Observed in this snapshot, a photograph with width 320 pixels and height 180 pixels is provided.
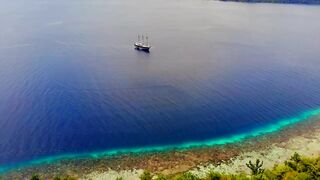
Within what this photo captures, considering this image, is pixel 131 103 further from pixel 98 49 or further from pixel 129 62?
pixel 98 49

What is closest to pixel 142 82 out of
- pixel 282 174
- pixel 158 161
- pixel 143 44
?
pixel 158 161

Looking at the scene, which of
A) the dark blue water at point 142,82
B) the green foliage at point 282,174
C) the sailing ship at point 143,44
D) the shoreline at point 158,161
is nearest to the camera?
the green foliage at point 282,174

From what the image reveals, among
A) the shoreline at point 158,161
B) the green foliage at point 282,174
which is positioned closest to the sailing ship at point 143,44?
the shoreline at point 158,161

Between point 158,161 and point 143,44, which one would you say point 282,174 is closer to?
point 158,161

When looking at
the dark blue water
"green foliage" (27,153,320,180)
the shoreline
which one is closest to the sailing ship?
the dark blue water

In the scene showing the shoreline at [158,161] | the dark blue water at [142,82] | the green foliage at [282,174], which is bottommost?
the green foliage at [282,174]

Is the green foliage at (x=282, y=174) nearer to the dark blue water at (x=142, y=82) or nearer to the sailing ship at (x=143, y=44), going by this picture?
the dark blue water at (x=142, y=82)
